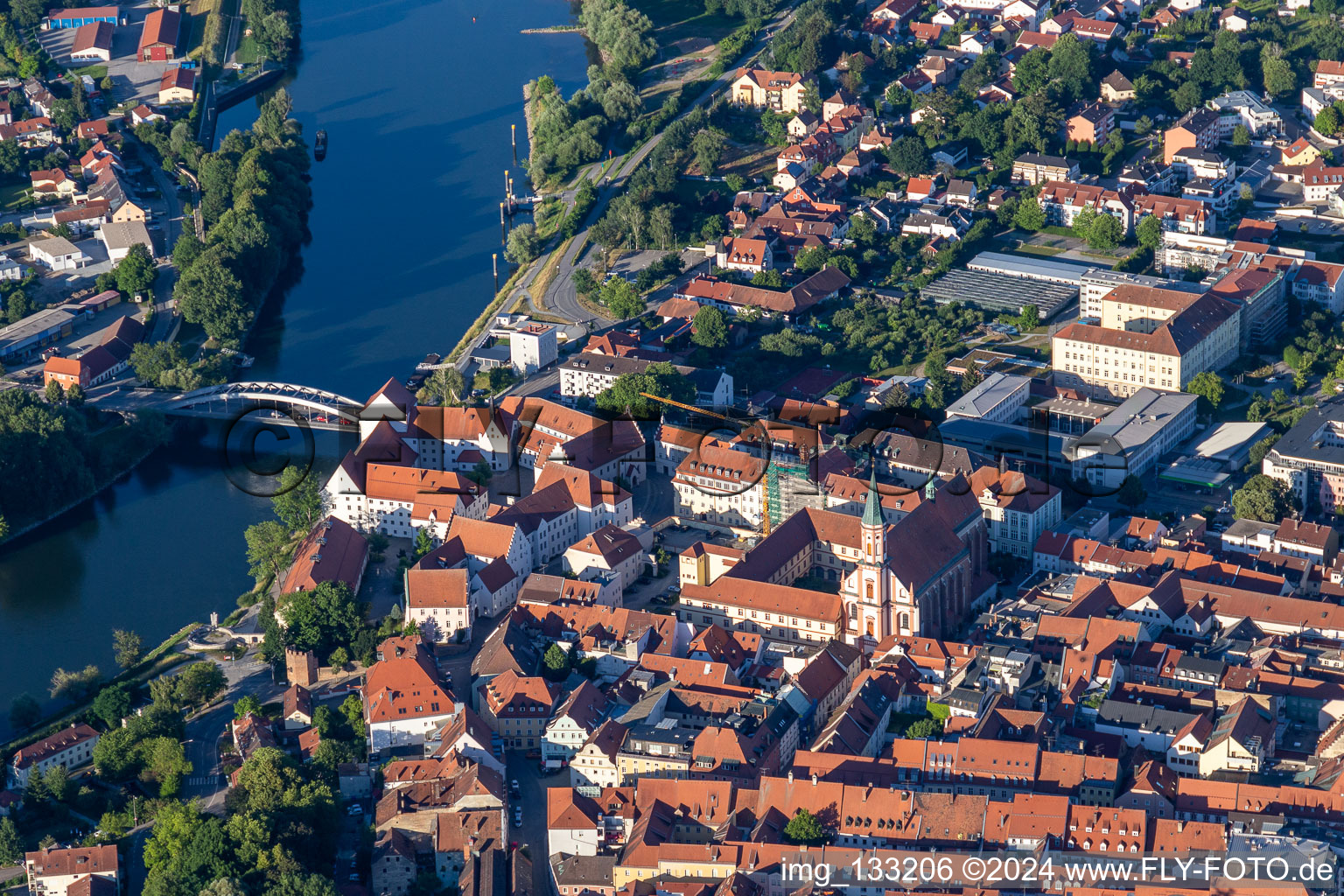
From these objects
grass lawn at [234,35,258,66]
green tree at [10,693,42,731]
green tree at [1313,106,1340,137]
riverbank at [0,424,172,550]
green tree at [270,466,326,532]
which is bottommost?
riverbank at [0,424,172,550]

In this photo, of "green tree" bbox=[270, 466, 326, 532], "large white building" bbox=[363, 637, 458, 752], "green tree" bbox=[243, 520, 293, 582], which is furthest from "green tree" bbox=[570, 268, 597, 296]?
"large white building" bbox=[363, 637, 458, 752]

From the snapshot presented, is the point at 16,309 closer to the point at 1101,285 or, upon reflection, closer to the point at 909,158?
the point at 909,158

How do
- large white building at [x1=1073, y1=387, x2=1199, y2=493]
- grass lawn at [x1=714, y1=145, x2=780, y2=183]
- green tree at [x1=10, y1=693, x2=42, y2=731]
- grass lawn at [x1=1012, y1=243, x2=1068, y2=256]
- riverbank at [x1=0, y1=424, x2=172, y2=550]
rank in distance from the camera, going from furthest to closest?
grass lawn at [x1=714, y1=145, x2=780, y2=183] → grass lawn at [x1=1012, y1=243, x2=1068, y2=256] → riverbank at [x1=0, y1=424, x2=172, y2=550] → large white building at [x1=1073, y1=387, x2=1199, y2=493] → green tree at [x1=10, y1=693, x2=42, y2=731]

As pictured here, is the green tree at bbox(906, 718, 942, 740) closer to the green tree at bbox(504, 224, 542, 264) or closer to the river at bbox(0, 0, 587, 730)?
the river at bbox(0, 0, 587, 730)

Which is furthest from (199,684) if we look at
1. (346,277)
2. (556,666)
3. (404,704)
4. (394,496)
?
(346,277)

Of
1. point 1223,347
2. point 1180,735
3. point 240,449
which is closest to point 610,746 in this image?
point 1180,735

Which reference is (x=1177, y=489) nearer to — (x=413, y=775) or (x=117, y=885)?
(x=413, y=775)

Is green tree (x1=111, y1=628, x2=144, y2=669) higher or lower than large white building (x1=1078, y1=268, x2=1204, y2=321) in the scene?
lower
